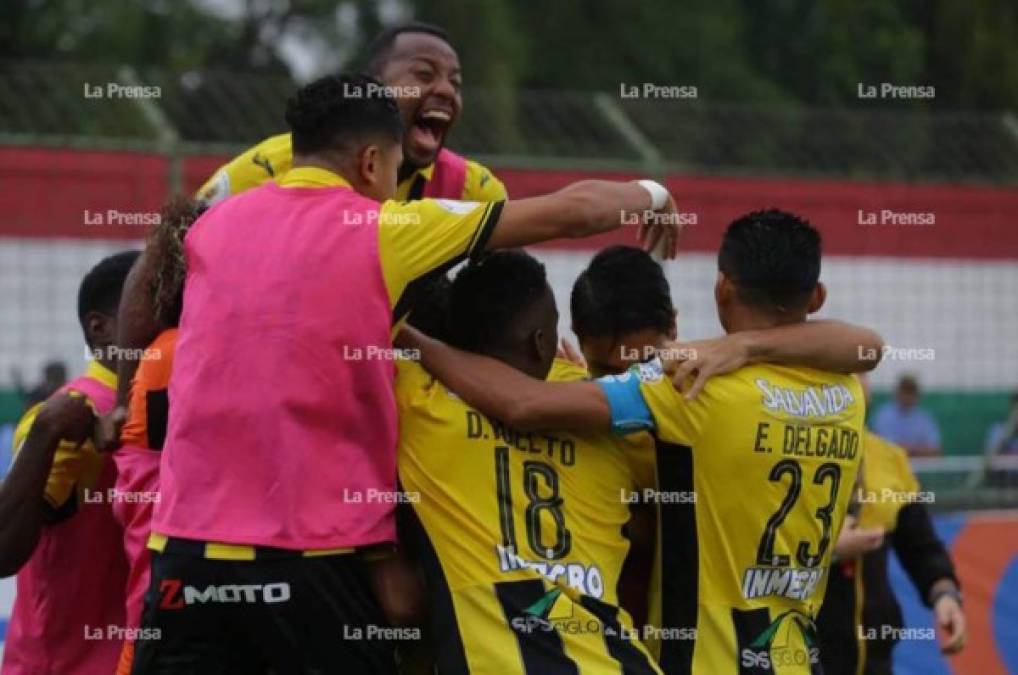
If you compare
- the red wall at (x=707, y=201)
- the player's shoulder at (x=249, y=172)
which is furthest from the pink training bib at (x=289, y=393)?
the red wall at (x=707, y=201)

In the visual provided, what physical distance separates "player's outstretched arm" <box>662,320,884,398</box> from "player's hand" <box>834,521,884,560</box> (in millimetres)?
2113

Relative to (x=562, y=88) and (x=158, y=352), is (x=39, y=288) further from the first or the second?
(x=562, y=88)

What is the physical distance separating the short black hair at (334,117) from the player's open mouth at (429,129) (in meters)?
1.00

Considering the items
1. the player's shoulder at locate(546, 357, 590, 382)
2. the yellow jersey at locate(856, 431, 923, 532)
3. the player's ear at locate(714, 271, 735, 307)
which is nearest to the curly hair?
the player's shoulder at locate(546, 357, 590, 382)

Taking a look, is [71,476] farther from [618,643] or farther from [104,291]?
[618,643]

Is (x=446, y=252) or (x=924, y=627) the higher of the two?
(x=446, y=252)

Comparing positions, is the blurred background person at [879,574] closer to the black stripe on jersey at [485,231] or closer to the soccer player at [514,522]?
the soccer player at [514,522]

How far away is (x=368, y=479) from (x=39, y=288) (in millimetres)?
7044

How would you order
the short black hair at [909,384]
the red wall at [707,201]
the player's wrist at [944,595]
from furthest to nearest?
the short black hair at [909,384] → the red wall at [707,201] → the player's wrist at [944,595]

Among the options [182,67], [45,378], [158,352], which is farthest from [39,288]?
[182,67]

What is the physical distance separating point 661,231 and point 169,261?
1.39 meters

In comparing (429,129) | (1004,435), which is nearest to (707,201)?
(1004,435)

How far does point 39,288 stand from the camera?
1109 centimetres

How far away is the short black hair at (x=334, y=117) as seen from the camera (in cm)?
477
